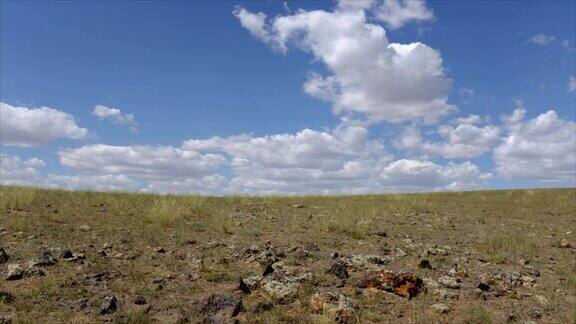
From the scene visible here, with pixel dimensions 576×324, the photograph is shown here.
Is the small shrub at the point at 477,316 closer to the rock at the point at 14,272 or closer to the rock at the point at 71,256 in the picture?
the rock at the point at 71,256

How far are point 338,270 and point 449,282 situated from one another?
7.96 feet

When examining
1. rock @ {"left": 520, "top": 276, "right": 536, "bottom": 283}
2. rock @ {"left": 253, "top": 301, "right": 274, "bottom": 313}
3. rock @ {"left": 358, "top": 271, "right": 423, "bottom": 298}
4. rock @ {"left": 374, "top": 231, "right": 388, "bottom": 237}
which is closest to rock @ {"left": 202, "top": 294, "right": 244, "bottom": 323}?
rock @ {"left": 253, "top": 301, "right": 274, "bottom": 313}

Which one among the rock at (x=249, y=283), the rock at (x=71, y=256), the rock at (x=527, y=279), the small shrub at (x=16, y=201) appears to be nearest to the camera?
the rock at (x=249, y=283)

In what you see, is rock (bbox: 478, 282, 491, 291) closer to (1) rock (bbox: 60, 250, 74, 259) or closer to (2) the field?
(2) the field

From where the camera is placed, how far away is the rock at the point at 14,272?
33.4 feet

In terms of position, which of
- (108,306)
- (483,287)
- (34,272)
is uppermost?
(34,272)

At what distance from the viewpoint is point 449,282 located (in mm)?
11070

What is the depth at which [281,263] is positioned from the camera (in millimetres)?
11586

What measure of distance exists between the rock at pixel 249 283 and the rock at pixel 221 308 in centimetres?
59

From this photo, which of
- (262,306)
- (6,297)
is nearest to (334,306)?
(262,306)

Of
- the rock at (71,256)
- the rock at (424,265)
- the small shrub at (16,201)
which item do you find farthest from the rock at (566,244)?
the small shrub at (16,201)

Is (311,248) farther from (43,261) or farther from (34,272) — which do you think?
(34,272)

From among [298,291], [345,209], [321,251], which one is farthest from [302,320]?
[345,209]

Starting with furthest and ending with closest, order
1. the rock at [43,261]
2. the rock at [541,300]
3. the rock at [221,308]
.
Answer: the rock at [43,261] → the rock at [541,300] → the rock at [221,308]
